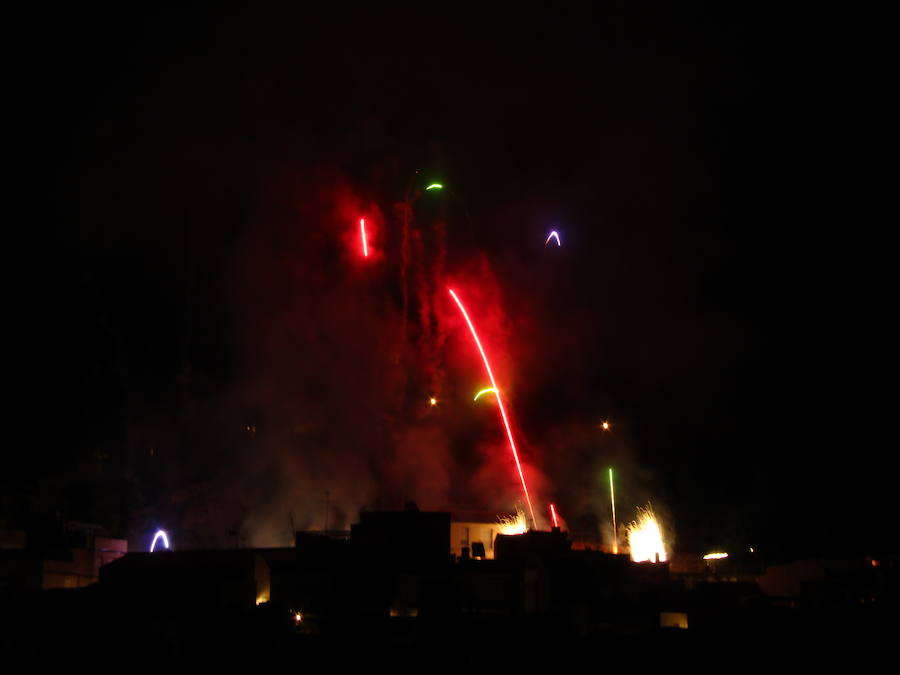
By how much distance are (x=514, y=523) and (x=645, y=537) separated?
5695mm

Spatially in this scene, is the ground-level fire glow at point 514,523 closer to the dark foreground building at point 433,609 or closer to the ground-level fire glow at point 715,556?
the dark foreground building at point 433,609

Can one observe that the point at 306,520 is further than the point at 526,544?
Yes

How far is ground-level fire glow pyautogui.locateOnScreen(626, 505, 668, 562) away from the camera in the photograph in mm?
40403

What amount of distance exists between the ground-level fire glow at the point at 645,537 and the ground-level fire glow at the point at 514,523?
4.64m

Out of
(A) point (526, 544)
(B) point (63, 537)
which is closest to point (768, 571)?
(A) point (526, 544)

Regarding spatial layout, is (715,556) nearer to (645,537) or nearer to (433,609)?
(645,537)

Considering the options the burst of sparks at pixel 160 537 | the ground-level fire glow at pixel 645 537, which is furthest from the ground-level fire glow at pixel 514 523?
the burst of sparks at pixel 160 537

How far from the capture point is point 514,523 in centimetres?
4175

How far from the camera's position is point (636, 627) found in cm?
2745

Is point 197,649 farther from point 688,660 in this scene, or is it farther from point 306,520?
point 306,520

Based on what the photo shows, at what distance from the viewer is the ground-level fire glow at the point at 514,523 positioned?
4119 centimetres

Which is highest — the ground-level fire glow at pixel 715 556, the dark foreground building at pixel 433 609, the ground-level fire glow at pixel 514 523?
the ground-level fire glow at pixel 514 523

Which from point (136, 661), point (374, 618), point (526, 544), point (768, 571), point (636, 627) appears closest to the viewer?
point (136, 661)

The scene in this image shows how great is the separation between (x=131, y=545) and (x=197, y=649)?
24.7 meters
